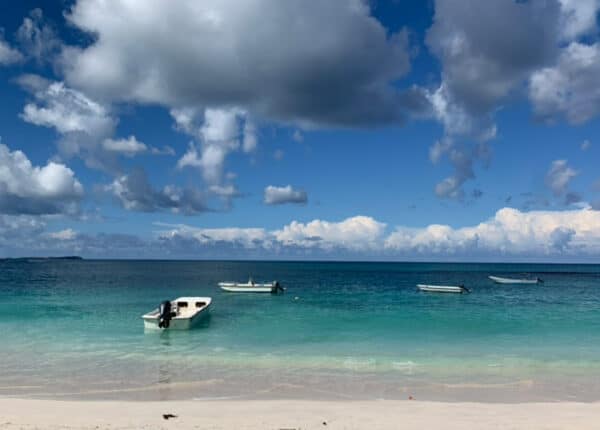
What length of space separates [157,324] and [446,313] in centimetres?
2789

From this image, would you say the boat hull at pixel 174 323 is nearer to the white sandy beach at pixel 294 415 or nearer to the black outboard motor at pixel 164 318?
the black outboard motor at pixel 164 318

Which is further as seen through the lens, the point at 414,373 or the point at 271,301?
the point at 271,301

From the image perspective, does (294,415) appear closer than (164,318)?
Yes

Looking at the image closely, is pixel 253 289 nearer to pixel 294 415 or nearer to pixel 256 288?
pixel 256 288

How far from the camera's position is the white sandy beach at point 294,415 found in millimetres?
13914

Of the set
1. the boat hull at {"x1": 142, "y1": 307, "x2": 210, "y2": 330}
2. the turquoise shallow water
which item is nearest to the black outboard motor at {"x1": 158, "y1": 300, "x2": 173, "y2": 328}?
the boat hull at {"x1": 142, "y1": 307, "x2": 210, "y2": 330}

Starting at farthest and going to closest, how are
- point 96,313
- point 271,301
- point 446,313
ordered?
point 271,301
point 446,313
point 96,313

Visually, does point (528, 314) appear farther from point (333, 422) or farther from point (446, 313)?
point (333, 422)

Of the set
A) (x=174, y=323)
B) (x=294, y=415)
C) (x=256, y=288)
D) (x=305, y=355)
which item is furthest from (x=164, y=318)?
(x=256, y=288)

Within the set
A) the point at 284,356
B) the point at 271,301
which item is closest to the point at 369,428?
the point at 284,356

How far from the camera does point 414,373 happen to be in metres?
22.0

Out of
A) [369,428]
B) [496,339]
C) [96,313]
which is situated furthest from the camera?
[96,313]

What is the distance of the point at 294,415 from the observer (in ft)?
49.4

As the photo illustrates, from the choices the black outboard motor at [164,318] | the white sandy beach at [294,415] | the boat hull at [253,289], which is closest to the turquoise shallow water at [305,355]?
the black outboard motor at [164,318]
